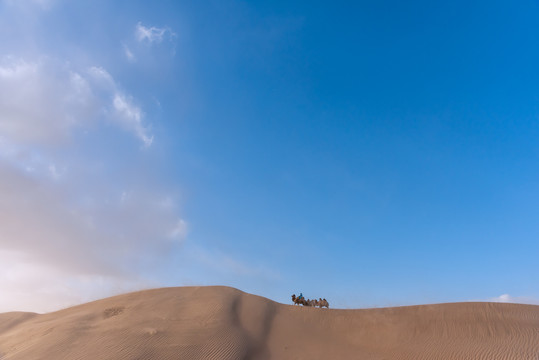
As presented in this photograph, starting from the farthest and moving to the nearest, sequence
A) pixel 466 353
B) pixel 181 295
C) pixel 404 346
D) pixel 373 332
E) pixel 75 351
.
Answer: pixel 181 295 → pixel 373 332 → pixel 404 346 → pixel 466 353 → pixel 75 351

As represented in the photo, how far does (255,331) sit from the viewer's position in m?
17.4

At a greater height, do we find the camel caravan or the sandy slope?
the camel caravan

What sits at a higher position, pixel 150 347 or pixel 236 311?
pixel 236 311

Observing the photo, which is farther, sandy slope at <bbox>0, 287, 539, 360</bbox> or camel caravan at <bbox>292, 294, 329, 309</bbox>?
camel caravan at <bbox>292, 294, 329, 309</bbox>

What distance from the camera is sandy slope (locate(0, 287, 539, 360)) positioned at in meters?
14.7

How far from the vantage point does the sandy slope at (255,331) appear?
14.7 metres

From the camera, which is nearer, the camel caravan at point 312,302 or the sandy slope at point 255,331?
the sandy slope at point 255,331

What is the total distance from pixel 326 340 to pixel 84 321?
41.1 ft

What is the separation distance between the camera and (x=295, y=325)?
1861 centimetres

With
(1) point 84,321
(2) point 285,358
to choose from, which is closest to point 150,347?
(1) point 84,321

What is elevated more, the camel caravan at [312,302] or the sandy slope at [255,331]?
the camel caravan at [312,302]

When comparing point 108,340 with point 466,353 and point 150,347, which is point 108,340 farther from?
point 466,353

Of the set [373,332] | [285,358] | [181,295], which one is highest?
[181,295]

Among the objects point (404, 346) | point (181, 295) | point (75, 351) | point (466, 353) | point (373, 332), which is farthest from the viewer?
point (181, 295)
